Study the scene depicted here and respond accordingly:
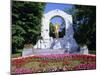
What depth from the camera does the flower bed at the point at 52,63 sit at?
2.84m

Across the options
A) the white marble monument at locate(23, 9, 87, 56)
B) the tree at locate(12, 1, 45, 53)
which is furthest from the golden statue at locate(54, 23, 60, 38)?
the tree at locate(12, 1, 45, 53)

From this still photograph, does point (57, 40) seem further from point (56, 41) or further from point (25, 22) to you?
point (25, 22)

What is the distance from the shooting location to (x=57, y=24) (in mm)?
3027

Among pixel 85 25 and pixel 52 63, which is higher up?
pixel 85 25

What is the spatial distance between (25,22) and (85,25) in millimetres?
830

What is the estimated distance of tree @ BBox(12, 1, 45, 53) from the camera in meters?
2.81

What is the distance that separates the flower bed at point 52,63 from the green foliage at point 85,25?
20 cm

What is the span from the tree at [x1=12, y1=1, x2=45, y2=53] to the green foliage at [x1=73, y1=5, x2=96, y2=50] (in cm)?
51

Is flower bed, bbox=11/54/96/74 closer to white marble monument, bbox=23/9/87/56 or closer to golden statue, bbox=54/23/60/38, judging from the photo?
white marble monument, bbox=23/9/87/56

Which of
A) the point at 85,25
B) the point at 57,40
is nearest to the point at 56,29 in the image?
the point at 57,40

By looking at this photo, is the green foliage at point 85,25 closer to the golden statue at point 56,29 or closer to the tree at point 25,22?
the golden statue at point 56,29

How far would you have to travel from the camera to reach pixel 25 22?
288 cm

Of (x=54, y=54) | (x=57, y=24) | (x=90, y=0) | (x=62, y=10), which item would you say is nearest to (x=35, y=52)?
(x=54, y=54)

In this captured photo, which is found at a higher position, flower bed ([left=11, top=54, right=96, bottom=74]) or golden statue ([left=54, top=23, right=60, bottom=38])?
golden statue ([left=54, top=23, right=60, bottom=38])
